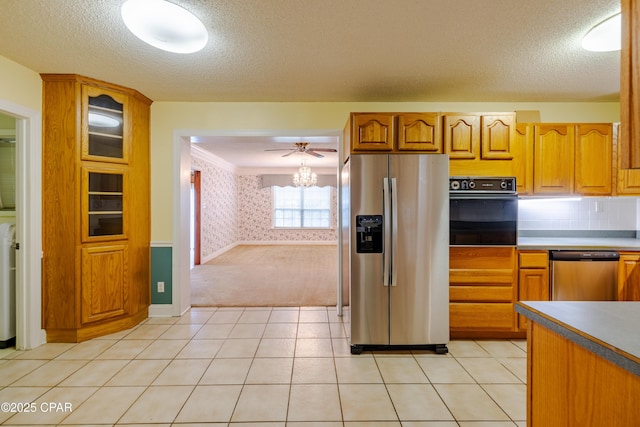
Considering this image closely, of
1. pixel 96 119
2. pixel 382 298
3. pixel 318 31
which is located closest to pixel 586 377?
pixel 382 298

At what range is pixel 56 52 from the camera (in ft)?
7.45

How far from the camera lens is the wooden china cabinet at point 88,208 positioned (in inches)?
104

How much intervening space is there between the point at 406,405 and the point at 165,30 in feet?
8.80

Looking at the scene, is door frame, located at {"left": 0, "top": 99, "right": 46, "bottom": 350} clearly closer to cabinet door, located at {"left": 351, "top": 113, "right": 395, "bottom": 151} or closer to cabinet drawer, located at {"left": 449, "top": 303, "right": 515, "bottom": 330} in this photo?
cabinet door, located at {"left": 351, "top": 113, "right": 395, "bottom": 151}

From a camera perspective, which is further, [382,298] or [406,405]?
[382,298]

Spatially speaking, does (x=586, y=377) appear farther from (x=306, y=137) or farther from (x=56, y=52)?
(x=56, y=52)

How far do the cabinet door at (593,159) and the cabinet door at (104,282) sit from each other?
4418 mm

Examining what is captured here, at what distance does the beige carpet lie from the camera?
13.0 feet

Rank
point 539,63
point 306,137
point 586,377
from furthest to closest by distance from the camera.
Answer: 1. point 306,137
2. point 539,63
3. point 586,377

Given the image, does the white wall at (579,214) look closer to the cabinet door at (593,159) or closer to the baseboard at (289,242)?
the cabinet door at (593,159)

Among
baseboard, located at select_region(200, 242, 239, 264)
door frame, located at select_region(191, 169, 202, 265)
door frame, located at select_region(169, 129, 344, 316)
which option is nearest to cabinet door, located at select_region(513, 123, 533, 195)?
door frame, located at select_region(169, 129, 344, 316)

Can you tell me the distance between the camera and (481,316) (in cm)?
275

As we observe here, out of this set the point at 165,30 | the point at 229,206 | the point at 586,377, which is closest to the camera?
the point at 586,377

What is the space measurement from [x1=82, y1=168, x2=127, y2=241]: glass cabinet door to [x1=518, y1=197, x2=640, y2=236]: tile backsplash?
4100mm
